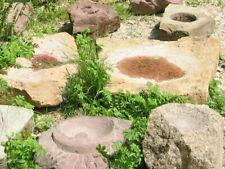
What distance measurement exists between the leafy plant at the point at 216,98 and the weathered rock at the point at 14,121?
212cm

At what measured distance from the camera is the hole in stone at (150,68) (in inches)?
216

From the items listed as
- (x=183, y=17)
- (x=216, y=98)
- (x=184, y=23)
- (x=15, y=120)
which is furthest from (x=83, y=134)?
(x=183, y=17)

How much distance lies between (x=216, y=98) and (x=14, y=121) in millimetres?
2395

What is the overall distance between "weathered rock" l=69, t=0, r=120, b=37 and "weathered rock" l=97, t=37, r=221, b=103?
0.64m

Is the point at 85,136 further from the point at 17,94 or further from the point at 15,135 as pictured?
the point at 17,94

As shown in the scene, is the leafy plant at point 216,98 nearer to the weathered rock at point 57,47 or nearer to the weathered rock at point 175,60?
the weathered rock at point 175,60

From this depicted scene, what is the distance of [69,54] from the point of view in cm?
591

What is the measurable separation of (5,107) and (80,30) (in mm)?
2315

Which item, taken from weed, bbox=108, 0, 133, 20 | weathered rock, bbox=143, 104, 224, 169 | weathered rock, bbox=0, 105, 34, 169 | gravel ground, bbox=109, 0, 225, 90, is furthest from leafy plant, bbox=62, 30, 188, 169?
weed, bbox=108, 0, 133, 20

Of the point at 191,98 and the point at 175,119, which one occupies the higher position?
the point at 175,119

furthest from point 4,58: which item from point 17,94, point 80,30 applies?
point 80,30

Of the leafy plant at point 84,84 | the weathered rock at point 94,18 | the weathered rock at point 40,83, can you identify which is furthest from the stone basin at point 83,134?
the weathered rock at point 94,18

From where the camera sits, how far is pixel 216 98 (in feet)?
17.7

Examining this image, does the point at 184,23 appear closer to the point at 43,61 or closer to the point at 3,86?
the point at 43,61
